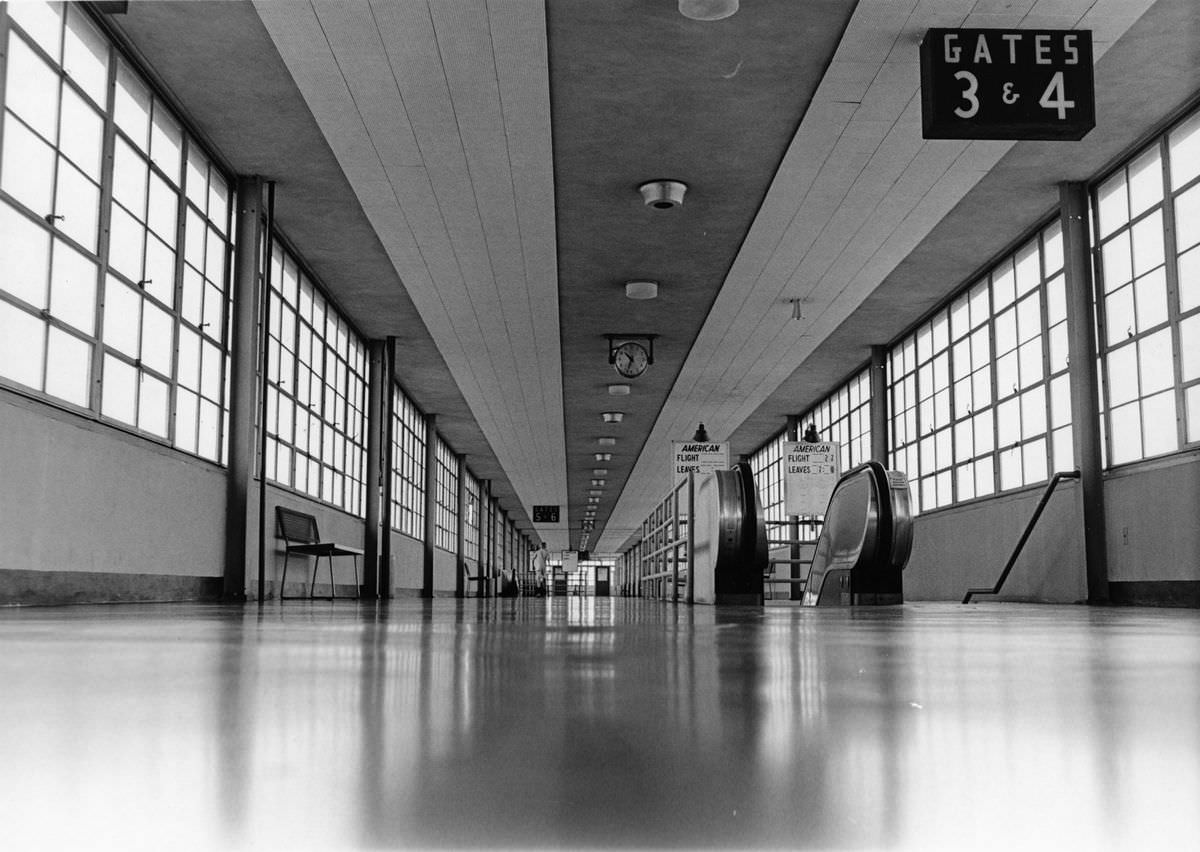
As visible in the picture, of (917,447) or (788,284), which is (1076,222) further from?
(917,447)

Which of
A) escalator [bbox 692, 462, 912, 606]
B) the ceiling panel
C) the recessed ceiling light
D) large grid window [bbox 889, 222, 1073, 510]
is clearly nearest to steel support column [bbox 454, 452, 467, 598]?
the ceiling panel

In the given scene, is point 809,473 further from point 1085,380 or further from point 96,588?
point 96,588

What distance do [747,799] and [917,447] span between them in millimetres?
16731

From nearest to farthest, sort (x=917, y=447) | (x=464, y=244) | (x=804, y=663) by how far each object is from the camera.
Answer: (x=804, y=663), (x=464, y=244), (x=917, y=447)

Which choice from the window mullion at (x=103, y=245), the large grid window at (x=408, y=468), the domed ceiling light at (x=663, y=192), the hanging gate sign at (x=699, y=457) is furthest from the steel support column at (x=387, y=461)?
the window mullion at (x=103, y=245)

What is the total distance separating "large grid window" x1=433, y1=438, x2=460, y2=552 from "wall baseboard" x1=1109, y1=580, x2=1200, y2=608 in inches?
665

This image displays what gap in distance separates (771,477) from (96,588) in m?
21.1

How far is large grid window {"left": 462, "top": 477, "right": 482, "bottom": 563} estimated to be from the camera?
109 feet

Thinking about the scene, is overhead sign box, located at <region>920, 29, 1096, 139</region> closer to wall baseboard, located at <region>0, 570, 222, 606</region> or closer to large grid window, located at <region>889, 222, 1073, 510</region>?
large grid window, located at <region>889, 222, 1073, 510</region>

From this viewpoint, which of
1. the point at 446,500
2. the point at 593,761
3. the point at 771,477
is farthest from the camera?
the point at 446,500

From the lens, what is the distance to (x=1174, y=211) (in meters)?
9.41

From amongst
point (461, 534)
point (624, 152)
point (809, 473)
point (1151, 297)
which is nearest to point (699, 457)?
point (809, 473)

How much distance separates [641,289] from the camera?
43.4ft

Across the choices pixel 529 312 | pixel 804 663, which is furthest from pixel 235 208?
pixel 804 663
